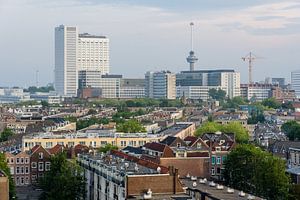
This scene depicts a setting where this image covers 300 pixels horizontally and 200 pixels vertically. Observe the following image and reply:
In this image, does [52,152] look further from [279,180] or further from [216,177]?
[279,180]

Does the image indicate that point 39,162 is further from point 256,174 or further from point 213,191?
point 213,191

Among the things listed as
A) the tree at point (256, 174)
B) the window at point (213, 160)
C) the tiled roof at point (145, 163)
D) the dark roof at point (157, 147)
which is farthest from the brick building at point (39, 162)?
the tree at point (256, 174)

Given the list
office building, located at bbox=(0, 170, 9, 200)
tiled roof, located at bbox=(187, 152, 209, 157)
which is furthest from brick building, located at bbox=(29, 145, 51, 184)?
office building, located at bbox=(0, 170, 9, 200)

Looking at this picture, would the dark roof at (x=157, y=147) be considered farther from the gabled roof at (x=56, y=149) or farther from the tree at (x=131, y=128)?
the tree at (x=131, y=128)

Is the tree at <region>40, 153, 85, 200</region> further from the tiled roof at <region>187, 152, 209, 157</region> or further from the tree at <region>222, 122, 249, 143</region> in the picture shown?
the tree at <region>222, 122, 249, 143</region>

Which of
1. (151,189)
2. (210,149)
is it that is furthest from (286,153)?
(151,189)

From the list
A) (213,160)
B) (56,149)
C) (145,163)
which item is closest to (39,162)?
(56,149)
